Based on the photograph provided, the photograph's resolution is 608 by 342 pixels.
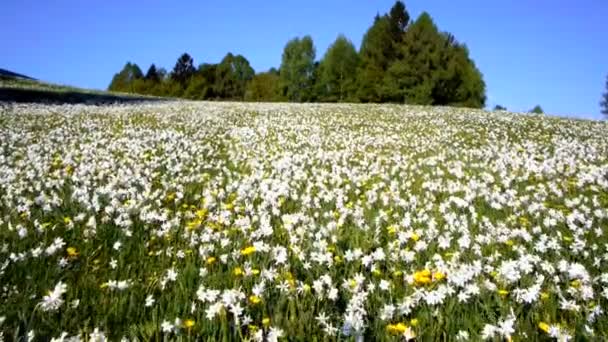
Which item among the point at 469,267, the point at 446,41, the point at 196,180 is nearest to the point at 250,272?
the point at 469,267

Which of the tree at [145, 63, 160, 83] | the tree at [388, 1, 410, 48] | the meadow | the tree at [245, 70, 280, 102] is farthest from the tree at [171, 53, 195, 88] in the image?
the meadow

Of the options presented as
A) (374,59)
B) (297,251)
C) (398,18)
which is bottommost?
(297,251)

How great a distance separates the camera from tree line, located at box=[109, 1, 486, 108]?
59656 millimetres

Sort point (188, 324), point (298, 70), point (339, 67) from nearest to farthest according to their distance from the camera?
point (188, 324) < point (339, 67) < point (298, 70)

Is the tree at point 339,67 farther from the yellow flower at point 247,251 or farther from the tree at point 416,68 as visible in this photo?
the yellow flower at point 247,251

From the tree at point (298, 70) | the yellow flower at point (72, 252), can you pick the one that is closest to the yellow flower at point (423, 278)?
the yellow flower at point (72, 252)

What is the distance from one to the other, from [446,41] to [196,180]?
60759 millimetres

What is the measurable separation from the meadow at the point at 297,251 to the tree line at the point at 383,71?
5018 cm

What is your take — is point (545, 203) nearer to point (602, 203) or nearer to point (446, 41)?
point (602, 203)

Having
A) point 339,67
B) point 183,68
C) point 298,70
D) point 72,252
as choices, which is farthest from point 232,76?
point 72,252

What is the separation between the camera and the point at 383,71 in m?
66.6

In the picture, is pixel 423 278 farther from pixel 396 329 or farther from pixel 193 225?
pixel 193 225

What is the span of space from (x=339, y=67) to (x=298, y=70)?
7.56 m

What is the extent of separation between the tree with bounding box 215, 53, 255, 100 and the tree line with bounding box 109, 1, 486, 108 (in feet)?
15.1
